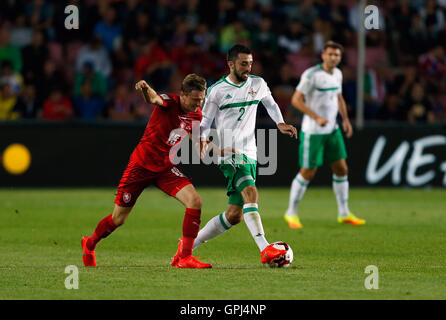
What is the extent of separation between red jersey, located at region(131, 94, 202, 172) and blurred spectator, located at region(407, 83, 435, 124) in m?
10.8

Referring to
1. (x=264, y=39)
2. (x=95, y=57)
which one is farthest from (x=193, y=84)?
(x=264, y=39)

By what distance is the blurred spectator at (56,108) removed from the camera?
16.8 metres

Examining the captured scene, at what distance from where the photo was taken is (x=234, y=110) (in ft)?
26.9

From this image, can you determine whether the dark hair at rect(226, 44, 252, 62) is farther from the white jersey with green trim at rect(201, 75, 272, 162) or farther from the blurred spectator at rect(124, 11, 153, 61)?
the blurred spectator at rect(124, 11, 153, 61)

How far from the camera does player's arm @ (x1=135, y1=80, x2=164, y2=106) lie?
7.12 metres

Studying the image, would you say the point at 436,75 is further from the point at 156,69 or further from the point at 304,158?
the point at 304,158

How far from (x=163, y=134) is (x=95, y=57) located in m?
10.6

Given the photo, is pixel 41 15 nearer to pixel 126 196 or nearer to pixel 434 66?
pixel 434 66

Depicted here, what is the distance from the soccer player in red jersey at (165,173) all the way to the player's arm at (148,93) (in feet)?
0.59

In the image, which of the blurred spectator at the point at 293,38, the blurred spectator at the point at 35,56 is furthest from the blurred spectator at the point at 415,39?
the blurred spectator at the point at 35,56

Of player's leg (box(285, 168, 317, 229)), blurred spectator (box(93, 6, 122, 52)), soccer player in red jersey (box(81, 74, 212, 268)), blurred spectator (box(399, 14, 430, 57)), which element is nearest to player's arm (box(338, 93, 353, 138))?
player's leg (box(285, 168, 317, 229))

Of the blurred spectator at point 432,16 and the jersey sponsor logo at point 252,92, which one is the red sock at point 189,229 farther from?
the blurred spectator at point 432,16

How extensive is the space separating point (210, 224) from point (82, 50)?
10.7 metres
